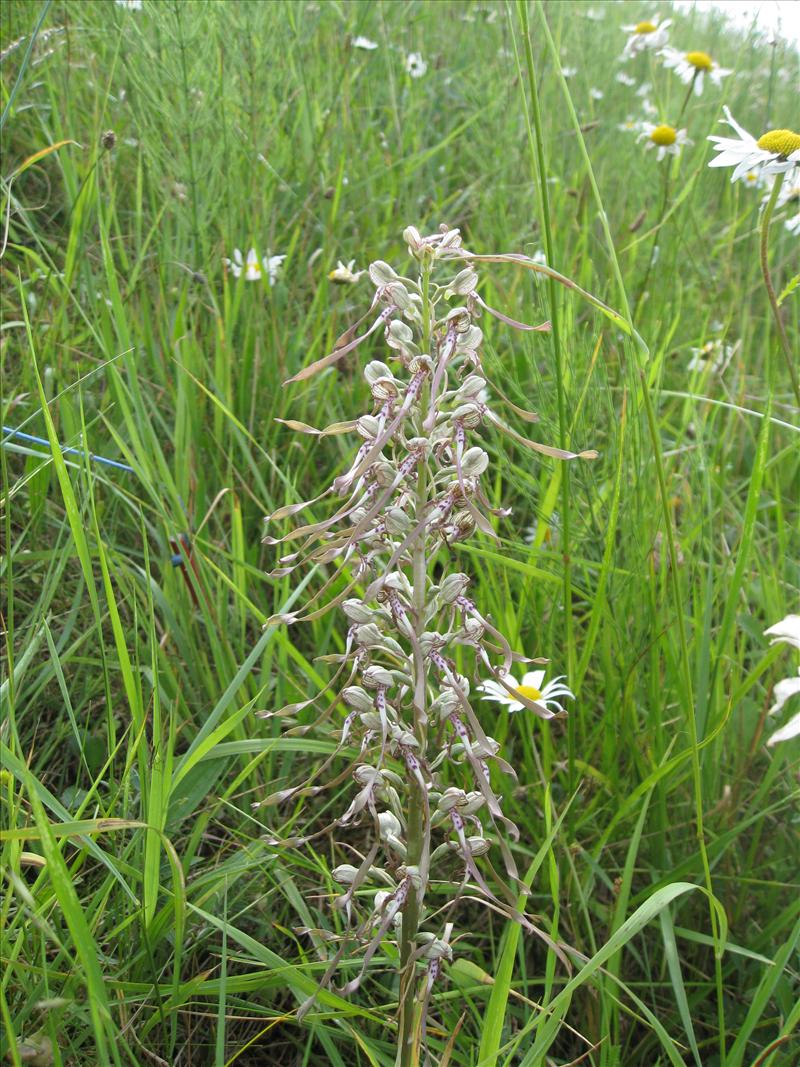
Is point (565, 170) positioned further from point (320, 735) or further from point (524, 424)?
point (320, 735)

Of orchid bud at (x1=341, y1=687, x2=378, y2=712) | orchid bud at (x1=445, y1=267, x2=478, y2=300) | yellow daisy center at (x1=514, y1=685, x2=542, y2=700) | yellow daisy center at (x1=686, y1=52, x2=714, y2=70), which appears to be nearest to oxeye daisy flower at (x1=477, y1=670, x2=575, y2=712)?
yellow daisy center at (x1=514, y1=685, x2=542, y2=700)

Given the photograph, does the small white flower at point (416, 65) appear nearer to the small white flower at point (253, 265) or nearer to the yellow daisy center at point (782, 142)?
the small white flower at point (253, 265)

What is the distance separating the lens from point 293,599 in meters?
1.77

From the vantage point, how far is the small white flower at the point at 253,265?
3.01 m

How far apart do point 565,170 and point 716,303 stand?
41.1 inches

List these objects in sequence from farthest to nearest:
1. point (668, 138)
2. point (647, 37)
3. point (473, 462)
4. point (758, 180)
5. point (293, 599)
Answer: point (647, 37) → point (668, 138) → point (758, 180) → point (293, 599) → point (473, 462)

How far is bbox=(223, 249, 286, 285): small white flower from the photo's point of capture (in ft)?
9.89

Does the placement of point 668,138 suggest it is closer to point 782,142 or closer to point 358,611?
point 782,142

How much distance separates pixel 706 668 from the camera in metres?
1.98

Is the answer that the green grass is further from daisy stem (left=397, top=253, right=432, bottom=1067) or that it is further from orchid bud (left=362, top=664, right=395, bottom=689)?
orchid bud (left=362, top=664, right=395, bottom=689)

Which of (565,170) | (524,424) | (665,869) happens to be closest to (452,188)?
(565,170)

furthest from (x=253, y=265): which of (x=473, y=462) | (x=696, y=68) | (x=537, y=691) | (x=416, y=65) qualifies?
(x=696, y=68)

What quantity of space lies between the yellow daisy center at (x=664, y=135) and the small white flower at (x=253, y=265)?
154 cm

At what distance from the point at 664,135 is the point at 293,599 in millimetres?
2675
